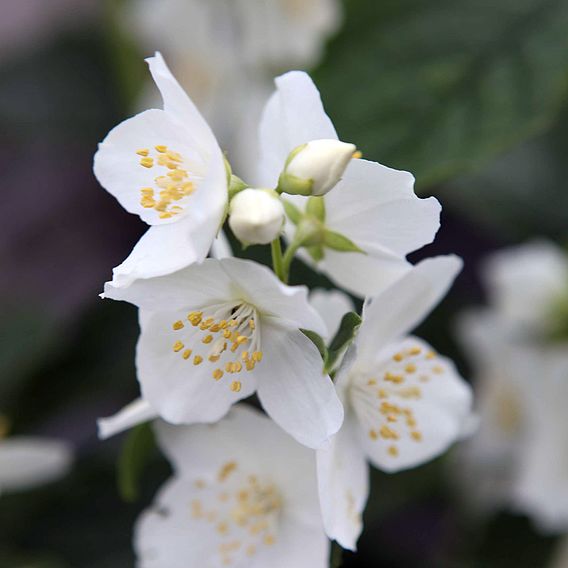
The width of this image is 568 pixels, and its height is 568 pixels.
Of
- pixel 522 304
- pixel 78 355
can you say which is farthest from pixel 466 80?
pixel 78 355

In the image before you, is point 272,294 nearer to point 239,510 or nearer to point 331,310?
point 331,310

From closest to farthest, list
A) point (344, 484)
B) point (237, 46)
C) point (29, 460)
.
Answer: point (344, 484) < point (29, 460) < point (237, 46)

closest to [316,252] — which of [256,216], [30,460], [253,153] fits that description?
[256,216]

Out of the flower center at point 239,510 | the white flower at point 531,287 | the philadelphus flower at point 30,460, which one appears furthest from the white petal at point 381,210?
the white flower at point 531,287

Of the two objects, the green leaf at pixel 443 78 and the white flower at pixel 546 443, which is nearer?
the green leaf at pixel 443 78

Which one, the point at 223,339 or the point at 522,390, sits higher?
the point at 223,339

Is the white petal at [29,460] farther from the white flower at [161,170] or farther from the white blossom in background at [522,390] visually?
the white blossom in background at [522,390]

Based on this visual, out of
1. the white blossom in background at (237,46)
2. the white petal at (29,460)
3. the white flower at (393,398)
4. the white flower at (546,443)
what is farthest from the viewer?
the white blossom in background at (237,46)
